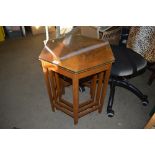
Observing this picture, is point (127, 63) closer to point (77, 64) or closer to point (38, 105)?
point (77, 64)

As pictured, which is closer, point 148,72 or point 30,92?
point 30,92

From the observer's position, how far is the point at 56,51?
45.4 inches

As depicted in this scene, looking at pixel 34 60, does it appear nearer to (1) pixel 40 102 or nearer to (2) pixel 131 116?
(1) pixel 40 102

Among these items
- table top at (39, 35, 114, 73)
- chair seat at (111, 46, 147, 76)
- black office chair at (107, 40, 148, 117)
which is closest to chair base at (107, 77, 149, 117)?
black office chair at (107, 40, 148, 117)

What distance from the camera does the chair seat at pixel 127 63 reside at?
1.37 meters

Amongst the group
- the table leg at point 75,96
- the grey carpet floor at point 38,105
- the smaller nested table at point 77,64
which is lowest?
the grey carpet floor at point 38,105

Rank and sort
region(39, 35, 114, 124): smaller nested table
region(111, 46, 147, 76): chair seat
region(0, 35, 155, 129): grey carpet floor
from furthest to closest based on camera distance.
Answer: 1. region(0, 35, 155, 129): grey carpet floor
2. region(111, 46, 147, 76): chair seat
3. region(39, 35, 114, 124): smaller nested table

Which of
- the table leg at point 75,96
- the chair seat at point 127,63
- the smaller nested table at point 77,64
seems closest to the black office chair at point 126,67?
the chair seat at point 127,63

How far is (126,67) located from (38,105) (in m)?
0.87

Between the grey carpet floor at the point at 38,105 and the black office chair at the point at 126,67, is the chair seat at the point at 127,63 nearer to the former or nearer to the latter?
the black office chair at the point at 126,67

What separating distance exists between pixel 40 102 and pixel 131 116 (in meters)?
0.85

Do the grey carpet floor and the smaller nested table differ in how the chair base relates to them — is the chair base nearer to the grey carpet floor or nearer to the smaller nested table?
the grey carpet floor

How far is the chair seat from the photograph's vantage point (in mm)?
1366
